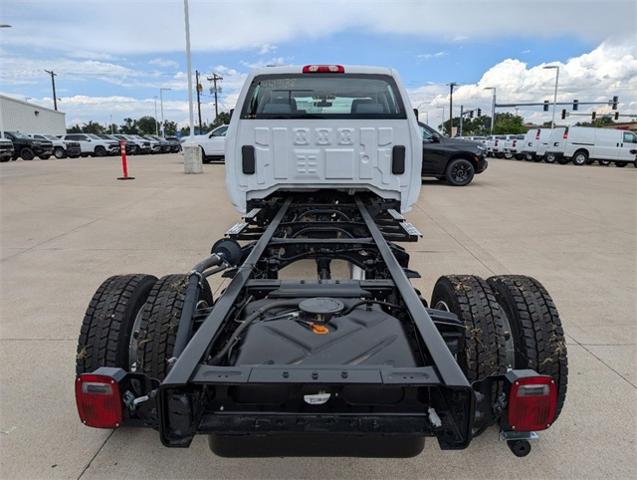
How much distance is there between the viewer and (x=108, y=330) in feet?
7.63

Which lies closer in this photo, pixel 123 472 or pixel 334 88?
pixel 123 472

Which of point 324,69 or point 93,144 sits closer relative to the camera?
point 324,69

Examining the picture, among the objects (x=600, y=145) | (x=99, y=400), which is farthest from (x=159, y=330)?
(x=600, y=145)

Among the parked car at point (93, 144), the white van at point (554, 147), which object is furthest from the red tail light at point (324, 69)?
the parked car at point (93, 144)

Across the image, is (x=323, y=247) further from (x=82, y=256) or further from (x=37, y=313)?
(x=82, y=256)

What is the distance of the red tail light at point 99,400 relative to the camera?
5.78ft

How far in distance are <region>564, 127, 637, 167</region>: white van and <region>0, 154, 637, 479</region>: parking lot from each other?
1517 cm

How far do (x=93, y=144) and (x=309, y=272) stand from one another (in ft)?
116

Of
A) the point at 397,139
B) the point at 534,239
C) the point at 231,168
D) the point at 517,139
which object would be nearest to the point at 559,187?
the point at 534,239

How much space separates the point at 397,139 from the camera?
4.71 m

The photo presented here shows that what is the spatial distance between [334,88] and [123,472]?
3878mm

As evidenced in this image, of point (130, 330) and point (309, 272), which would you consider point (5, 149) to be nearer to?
point (309, 272)

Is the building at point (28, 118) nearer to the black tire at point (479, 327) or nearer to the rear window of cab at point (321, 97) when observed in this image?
the rear window of cab at point (321, 97)

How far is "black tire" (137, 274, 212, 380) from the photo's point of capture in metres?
2.31
